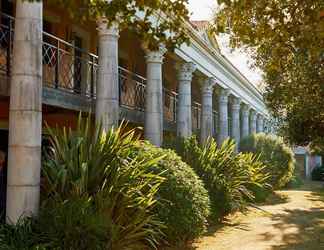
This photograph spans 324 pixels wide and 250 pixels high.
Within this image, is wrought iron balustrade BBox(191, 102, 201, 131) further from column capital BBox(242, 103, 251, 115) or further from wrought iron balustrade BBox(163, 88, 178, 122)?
column capital BBox(242, 103, 251, 115)

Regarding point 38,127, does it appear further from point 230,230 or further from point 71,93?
point 230,230

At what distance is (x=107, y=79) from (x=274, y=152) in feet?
49.7

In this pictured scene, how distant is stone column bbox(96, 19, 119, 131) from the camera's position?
36.6 ft

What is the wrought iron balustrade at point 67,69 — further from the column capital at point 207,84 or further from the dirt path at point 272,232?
the column capital at point 207,84

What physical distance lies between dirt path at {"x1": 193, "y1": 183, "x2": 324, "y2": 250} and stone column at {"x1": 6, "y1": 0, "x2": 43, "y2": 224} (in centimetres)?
375

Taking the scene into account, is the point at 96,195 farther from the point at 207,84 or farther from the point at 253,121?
the point at 253,121

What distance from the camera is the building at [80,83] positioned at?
25.4 ft

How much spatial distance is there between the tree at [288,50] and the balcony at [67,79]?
3559 millimetres

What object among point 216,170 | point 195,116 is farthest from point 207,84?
point 216,170

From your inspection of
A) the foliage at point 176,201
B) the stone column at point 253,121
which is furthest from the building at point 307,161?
the foliage at point 176,201

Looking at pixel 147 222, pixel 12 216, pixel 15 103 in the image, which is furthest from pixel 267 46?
pixel 12 216

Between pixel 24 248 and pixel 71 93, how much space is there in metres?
5.22

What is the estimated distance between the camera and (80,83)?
14109 millimetres

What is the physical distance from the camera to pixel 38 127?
7871 mm
